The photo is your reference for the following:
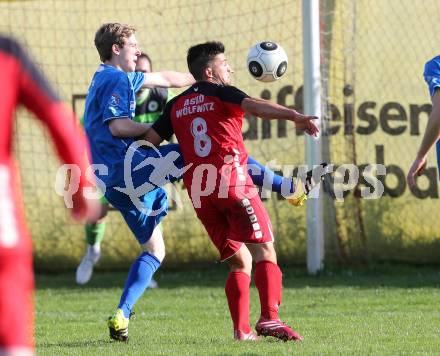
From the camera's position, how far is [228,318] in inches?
290

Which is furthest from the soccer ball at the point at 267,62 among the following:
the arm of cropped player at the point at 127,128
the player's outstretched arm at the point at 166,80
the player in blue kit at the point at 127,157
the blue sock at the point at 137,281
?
the blue sock at the point at 137,281

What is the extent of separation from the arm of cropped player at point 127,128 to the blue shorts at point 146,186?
0.18 m

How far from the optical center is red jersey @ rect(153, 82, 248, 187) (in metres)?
5.82

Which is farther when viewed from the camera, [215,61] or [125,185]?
[125,185]

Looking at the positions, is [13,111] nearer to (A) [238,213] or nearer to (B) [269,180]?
(A) [238,213]

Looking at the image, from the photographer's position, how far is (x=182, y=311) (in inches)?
312

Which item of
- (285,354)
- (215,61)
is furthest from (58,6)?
(285,354)

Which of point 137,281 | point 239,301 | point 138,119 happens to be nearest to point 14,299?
point 239,301

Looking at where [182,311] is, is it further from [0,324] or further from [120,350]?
[0,324]

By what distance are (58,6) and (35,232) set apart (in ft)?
8.11

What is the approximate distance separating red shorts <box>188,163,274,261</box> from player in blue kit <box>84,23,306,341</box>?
52 centimetres

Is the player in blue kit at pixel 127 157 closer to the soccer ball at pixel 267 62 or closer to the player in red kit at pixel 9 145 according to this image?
the soccer ball at pixel 267 62

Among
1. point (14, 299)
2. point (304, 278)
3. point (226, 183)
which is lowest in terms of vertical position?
point (304, 278)

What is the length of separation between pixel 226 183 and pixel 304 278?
4419 mm
